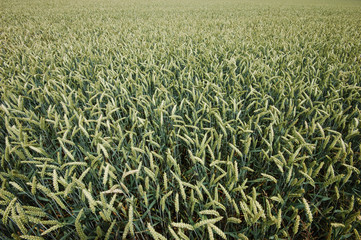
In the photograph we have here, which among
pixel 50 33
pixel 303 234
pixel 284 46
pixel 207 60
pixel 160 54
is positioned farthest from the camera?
pixel 50 33

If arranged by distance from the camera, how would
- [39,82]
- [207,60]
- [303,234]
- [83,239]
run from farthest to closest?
[207,60]
[39,82]
[303,234]
[83,239]

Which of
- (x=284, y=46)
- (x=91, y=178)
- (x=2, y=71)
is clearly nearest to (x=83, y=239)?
(x=91, y=178)

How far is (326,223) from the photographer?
137cm

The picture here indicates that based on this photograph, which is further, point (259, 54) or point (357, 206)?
point (259, 54)

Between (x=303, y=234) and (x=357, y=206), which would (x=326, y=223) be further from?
(x=357, y=206)

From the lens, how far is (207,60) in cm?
330

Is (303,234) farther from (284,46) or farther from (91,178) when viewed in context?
(284,46)

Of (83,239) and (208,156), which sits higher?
(83,239)

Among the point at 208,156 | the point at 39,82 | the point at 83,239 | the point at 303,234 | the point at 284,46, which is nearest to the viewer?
the point at 83,239

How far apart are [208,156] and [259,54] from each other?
2707 millimetres

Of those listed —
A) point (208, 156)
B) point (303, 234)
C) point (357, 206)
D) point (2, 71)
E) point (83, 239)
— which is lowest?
point (303, 234)

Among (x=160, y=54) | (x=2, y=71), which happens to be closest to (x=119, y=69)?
(x=160, y=54)

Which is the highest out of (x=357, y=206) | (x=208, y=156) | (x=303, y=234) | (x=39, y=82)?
(x=39, y=82)

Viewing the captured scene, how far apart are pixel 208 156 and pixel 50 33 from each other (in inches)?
270
